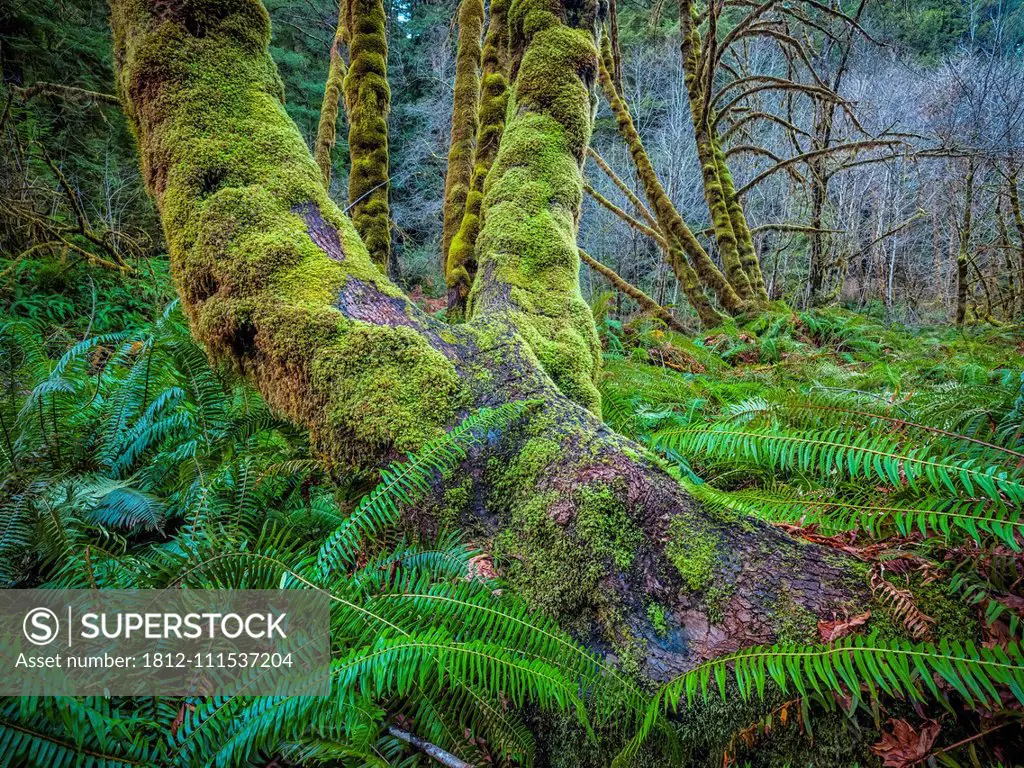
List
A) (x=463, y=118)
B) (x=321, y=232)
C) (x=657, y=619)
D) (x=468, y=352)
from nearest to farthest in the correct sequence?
1. (x=657, y=619)
2. (x=468, y=352)
3. (x=321, y=232)
4. (x=463, y=118)

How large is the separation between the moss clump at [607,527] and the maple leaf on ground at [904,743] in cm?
56

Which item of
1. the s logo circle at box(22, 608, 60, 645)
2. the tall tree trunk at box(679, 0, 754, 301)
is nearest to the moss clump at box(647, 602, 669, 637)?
the s logo circle at box(22, 608, 60, 645)

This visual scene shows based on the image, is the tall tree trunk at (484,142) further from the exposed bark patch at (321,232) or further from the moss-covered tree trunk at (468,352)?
the exposed bark patch at (321,232)

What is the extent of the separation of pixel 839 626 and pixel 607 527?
21.2 inches

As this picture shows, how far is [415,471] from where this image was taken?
56.9 inches

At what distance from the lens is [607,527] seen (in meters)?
1.30

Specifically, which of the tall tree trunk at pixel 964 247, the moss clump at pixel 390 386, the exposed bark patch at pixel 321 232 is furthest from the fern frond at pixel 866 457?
the tall tree trunk at pixel 964 247

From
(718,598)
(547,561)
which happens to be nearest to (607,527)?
(547,561)

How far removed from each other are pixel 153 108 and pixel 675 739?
3.13 meters

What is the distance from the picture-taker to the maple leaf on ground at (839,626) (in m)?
1.01

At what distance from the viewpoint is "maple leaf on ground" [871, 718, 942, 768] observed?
2.78 feet

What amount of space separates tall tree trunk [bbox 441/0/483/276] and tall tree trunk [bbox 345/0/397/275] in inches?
29.6

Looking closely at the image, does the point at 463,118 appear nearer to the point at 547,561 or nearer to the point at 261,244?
the point at 261,244

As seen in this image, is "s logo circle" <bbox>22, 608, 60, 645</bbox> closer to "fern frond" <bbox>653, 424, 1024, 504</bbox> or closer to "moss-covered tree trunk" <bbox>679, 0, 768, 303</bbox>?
"fern frond" <bbox>653, 424, 1024, 504</bbox>
